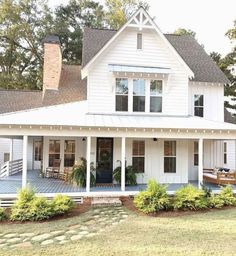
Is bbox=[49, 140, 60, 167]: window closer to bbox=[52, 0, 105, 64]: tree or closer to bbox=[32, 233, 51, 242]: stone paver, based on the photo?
bbox=[32, 233, 51, 242]: stone paver

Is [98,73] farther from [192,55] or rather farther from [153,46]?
[192,55]

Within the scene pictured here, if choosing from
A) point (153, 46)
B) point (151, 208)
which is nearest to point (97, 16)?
point (153, 46)

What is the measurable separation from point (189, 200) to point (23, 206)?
5.96m

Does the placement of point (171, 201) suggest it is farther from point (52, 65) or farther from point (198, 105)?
point (52, 65)

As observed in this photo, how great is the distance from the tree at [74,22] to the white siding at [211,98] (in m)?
21.8

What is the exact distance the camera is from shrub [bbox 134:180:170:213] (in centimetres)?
1040

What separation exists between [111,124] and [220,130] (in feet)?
15.7

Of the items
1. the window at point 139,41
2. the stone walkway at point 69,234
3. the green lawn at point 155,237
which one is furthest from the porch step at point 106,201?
the window at point 139,41

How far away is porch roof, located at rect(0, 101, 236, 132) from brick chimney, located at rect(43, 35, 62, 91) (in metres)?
4.11

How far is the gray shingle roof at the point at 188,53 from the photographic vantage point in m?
Answer: 16.4

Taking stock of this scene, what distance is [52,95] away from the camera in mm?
17703

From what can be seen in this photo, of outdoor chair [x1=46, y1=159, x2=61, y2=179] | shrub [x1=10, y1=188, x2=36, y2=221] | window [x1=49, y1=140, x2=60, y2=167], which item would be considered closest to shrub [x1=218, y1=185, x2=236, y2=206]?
shrub [x1=10, y1=188, x2=36, y2=221]

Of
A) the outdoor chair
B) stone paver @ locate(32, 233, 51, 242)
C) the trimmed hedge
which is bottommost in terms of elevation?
stone paver @ locate(32, 233, 51, 242)

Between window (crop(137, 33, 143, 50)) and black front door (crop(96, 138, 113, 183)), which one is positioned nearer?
black front door (crop(96, 138, 113, 183))
